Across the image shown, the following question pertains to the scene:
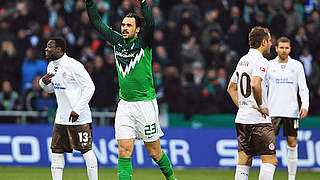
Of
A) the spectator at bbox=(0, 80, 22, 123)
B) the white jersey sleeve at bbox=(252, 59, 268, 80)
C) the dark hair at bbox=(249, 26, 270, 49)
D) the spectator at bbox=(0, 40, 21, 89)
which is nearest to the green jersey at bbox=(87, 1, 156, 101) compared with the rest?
the dark hair at bbox=(249, 26, 270, 49)

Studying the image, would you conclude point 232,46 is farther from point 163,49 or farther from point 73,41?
point 73,41

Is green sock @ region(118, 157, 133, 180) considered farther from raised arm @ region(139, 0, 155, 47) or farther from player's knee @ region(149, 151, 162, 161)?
raised arm @ region(139, 0, 155, 47)

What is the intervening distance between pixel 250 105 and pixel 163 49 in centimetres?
918

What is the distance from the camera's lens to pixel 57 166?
9930mm

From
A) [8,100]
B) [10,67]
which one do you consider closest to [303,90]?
[8,100]

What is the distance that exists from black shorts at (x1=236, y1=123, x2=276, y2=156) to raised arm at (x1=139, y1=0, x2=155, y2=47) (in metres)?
1.74

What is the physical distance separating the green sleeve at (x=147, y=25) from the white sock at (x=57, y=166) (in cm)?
223

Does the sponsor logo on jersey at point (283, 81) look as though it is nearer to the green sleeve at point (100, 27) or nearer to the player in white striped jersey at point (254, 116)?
the player in white striped jersey at point (254, 116)

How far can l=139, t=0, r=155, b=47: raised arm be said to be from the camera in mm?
8938

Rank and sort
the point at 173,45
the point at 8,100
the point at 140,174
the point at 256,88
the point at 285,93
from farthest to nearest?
the point at 173,45, the point at 8,100, the point at 140,174, the point at 285,93, the point at 256,88

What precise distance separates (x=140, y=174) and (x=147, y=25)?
18.4 ft

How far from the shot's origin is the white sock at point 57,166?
391 inches

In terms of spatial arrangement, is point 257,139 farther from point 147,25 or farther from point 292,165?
point 292,165

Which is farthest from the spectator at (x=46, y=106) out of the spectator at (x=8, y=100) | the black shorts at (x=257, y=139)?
the black shorts at (x=257, y=139)
